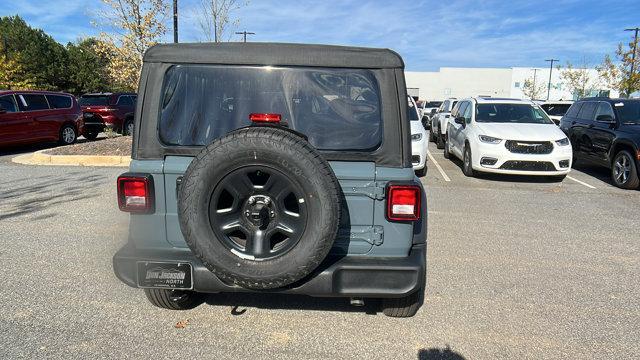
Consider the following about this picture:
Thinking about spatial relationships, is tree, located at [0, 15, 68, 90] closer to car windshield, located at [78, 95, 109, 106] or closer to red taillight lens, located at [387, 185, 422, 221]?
car windshield, located at [78, 95, 109, 106]

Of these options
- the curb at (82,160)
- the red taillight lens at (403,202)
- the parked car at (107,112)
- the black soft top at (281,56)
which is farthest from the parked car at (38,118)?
the red taillight lens at (403,202)

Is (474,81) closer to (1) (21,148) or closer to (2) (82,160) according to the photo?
(1) (21,148)

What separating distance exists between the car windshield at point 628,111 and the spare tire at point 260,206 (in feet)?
28.1

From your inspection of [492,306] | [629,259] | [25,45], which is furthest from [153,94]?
[25,45]

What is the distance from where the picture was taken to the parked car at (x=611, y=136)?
8.30 metres

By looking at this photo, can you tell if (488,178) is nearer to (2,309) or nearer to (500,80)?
(2,309)

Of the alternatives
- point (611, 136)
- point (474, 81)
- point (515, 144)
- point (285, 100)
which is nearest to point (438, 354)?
point (285, 100)

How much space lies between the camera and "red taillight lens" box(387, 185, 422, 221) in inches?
110

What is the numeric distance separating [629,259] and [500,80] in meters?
73.8

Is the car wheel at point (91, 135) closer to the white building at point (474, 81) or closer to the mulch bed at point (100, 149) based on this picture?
the mulch bed at point (100, 149)

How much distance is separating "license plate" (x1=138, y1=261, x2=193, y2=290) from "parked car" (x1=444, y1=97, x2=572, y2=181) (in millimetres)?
7282

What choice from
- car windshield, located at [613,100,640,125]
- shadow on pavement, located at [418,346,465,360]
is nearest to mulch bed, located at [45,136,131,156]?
shadow on pavement, located at [418,346,465,360]

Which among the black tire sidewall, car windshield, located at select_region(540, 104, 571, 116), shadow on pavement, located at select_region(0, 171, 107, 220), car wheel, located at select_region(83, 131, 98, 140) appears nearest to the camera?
shadow on pavement, located at select_region(0, 171, 107, 220)

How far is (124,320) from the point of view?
333cm
